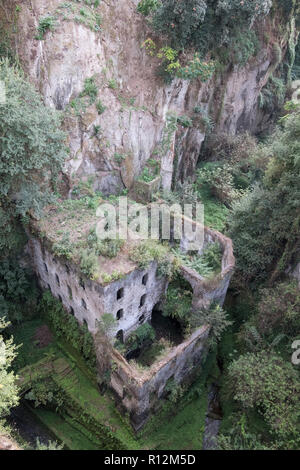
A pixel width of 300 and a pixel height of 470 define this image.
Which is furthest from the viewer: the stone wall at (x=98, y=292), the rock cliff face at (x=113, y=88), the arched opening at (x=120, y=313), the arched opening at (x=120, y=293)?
the rock cliff face at (x=113, y=88)

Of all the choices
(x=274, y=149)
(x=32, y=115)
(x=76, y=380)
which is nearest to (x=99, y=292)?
(x=76, y=380)

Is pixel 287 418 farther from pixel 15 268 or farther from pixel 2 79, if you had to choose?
pixel 2 79

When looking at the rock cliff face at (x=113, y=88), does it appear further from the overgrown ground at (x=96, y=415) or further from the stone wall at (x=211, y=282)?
the overgrown ground at (x=96, y=415)

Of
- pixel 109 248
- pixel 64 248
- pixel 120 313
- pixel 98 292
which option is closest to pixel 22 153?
pixel 64 248

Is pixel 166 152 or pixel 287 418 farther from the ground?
pixel 166 152

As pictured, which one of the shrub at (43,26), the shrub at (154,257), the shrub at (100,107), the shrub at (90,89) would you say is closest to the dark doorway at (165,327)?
the shrub at (154,257)

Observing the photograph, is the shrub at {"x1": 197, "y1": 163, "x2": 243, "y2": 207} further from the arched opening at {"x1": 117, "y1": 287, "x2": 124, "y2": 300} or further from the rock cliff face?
the arched opening at {"x1": 117, "y1": 287, "x2": 124, "y2": 300}
